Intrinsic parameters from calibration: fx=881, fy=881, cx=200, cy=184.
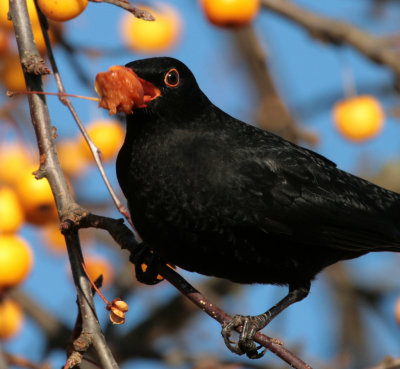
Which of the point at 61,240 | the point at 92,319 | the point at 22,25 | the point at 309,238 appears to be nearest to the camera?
the point at 92,319

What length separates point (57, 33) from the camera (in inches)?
155

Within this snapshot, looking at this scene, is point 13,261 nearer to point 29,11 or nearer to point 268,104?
point 29,11

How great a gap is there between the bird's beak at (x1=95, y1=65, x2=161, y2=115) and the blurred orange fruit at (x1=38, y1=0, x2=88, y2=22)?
9.8 inches

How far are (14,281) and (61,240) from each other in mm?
1622

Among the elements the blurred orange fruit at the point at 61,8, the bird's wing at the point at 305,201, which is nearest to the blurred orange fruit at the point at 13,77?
the blurred orange fruit at the point at 61,8

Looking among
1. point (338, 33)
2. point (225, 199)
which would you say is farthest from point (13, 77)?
point (338, 33)

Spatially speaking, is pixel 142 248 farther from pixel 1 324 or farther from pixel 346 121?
pixel 346 121

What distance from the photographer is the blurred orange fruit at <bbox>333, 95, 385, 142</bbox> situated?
4.74m

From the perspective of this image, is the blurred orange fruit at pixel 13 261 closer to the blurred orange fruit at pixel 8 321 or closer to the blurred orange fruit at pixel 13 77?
the blurred orange fruit at pixel 8 321

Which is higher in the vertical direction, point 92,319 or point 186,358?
point 92,319

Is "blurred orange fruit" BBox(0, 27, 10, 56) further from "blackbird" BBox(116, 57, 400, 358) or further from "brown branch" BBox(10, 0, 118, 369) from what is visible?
"brown branch" BBox(10, 0, 118, 369)

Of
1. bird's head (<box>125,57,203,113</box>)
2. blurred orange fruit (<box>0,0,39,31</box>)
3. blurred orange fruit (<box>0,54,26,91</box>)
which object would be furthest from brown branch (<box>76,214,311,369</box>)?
blurred orange fruit (<box>0,54,26,91</box>)

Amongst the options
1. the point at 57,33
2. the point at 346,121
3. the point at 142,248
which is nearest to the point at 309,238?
the point at 142,248

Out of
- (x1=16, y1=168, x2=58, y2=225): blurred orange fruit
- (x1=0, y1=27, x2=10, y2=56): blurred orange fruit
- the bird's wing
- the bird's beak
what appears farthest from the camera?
(x1=0, y1=27, x2=10, y2=56): blurred orange fruit
